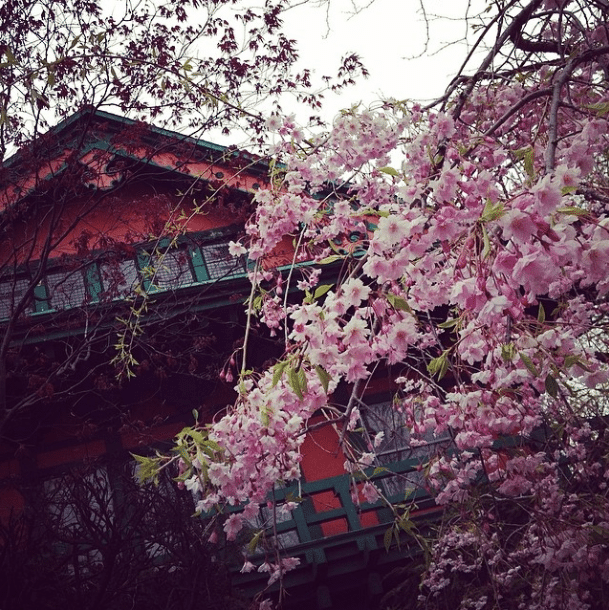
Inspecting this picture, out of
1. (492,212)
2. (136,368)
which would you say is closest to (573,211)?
(492,212)

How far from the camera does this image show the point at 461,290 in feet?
6.51

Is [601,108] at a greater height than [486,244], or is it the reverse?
[601,108]

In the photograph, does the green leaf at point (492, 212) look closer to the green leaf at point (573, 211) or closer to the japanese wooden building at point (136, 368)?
the green leaf at point (573, 211)

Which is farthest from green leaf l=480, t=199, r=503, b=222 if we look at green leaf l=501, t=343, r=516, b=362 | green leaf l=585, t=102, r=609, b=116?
green leaf l=585, t=102, r=609, b=116

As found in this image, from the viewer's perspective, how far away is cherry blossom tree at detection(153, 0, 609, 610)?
6.61ft

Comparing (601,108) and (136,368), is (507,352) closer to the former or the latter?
(601,108)

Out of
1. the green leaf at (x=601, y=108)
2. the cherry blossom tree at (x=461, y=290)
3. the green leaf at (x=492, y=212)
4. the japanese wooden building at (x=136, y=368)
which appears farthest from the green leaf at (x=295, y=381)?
the japanese wooden building at (x=136, y=368)

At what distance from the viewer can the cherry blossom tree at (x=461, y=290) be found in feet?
6.61

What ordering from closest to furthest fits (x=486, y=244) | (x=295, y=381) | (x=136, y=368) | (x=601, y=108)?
(x=486, y=244)
(x=295, y=381)
(x=601, y=108)
(x=136, y=368)

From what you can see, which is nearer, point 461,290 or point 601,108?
point 461,290

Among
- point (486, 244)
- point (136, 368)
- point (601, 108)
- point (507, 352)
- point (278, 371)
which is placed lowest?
point (507, 352)

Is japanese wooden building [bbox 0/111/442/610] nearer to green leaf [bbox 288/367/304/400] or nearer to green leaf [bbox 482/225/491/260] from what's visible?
green leaf [bbox 288/367/304/400]

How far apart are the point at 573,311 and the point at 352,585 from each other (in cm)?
414

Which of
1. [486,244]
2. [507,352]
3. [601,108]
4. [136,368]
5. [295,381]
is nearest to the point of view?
[486,244]
